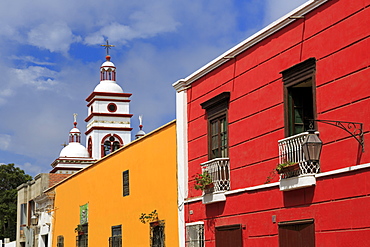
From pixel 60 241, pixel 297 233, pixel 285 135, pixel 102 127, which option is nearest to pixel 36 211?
pixel 60 241

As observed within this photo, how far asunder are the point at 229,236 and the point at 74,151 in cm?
4671

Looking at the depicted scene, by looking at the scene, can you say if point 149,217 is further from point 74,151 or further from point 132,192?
point 74,151

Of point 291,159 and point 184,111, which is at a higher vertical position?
point 184,111

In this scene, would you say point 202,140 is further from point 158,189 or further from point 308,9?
point 308,9

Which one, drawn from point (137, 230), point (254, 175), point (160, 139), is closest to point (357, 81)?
point (254, 175)

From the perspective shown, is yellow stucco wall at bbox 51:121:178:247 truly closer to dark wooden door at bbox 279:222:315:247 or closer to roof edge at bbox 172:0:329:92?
roof edge at bbox 172:0:329:92

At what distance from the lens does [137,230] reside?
17281mm

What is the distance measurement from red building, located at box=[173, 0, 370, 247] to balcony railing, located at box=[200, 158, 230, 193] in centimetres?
2

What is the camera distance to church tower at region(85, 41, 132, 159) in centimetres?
5703

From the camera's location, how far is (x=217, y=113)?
A: 13.5 m

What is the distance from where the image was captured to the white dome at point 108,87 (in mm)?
57469

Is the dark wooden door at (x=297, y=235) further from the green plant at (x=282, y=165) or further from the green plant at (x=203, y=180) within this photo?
the green plant at (x=203, y=180)

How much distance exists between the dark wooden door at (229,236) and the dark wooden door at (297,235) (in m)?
1.41

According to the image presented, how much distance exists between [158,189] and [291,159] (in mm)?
6021
